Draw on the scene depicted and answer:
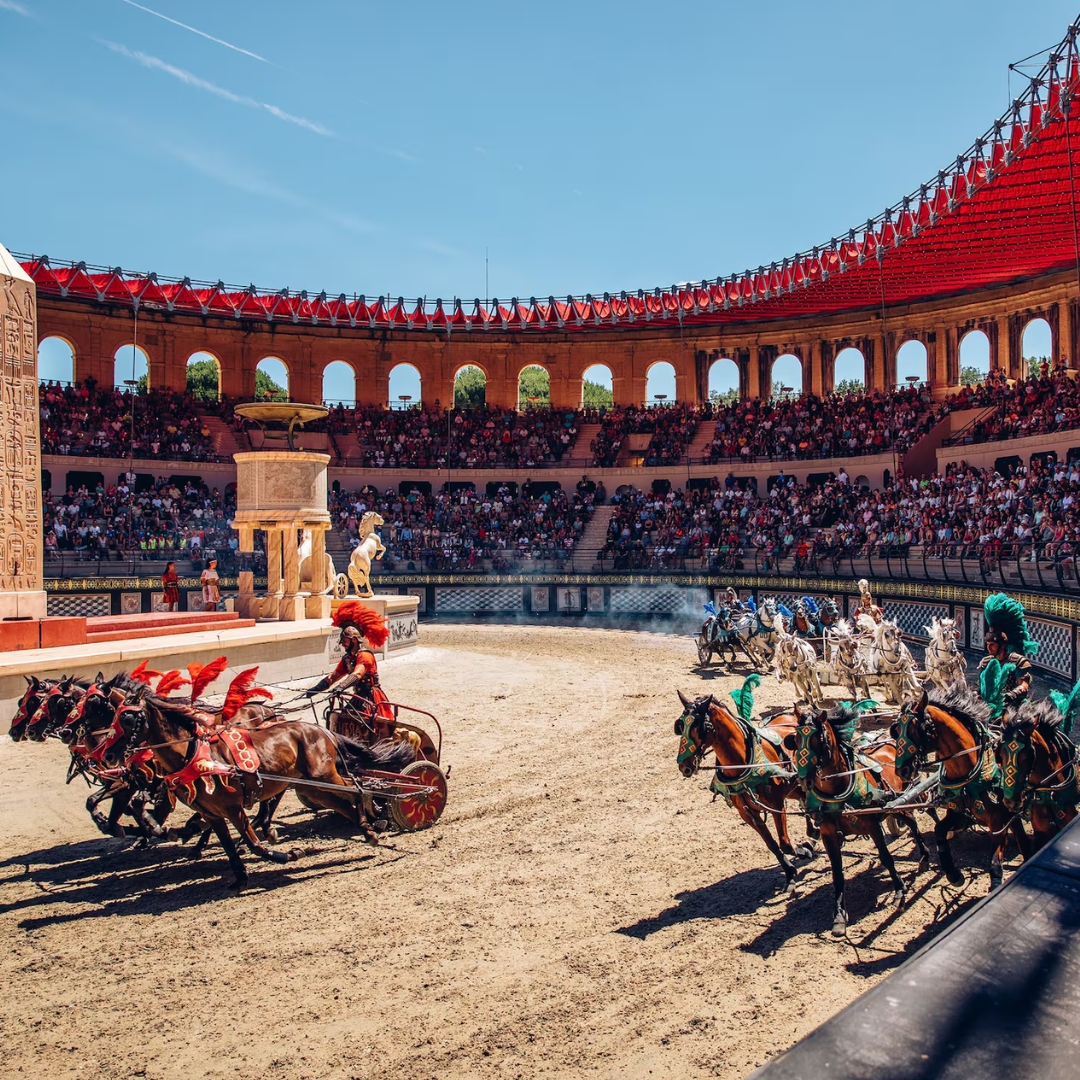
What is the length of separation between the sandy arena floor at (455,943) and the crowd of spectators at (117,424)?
24980 millimetres

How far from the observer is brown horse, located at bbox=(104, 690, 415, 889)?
25.8 feet

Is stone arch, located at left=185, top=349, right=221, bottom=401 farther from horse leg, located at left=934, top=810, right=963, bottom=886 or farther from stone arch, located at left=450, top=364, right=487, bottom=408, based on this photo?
horse leg, located at left=934, top=810, right=963, bottom=886

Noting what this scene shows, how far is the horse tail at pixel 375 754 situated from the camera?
29.7 ft

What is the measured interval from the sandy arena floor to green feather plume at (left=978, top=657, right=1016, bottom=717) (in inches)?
55.4

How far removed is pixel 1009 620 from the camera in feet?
30.3

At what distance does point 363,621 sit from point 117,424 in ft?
94.5

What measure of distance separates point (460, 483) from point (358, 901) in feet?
107

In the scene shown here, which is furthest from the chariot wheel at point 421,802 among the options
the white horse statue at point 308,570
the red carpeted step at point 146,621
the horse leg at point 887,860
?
the white horse statue at point 308,570

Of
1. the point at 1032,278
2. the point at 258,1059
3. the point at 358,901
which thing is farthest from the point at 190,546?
the point at 1032,278

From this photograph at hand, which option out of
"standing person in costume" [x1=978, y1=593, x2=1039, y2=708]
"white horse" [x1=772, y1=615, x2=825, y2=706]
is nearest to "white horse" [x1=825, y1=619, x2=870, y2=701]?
"white horse" [x1=772, y1=615, x2=825, y2=706]

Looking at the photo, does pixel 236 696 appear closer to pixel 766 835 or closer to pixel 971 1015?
pixel 766 835

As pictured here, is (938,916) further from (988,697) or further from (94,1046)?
(94,1046)

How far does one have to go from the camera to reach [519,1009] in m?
5.85

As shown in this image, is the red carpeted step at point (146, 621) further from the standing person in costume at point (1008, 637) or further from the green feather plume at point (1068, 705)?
the green feather plume at point (1068, 705)
